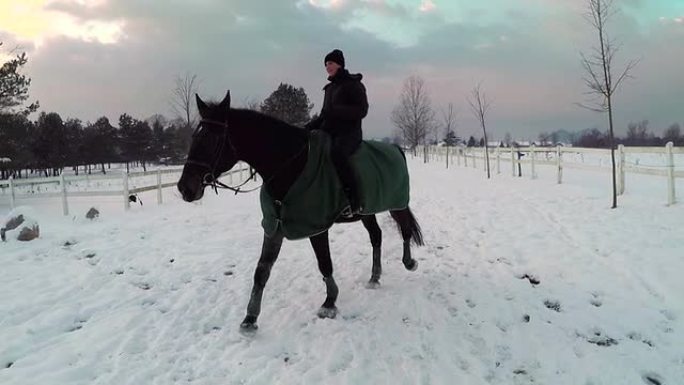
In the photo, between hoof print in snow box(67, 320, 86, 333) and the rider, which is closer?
hoof print in snow box(67, 320, 86, 333)

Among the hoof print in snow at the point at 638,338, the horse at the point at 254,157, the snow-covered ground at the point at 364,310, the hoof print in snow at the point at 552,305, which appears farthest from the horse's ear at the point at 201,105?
the hoof print in snow at the point at 638,338

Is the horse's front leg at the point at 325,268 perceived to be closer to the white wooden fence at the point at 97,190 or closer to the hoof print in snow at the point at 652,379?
the hoof print in snow at the point at 652,379

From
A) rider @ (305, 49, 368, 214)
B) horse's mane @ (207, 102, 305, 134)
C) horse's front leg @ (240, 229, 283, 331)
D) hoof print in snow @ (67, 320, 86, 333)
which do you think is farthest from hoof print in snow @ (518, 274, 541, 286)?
hoof print in snow @ (67, 320, 86, 333)

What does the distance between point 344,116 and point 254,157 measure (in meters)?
1.00

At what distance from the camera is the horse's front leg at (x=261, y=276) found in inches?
155

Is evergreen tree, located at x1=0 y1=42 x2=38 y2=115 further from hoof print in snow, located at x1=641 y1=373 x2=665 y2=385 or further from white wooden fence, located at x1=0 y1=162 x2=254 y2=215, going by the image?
hoof print in snow, located at x1=641 y1=373 x2=665 y2=385

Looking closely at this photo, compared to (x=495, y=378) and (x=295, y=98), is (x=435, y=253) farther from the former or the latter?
(x=295, y=98)

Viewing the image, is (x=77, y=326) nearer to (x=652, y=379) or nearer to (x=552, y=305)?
(x=552, y=305)

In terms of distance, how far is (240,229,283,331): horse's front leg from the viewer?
12.9 ft

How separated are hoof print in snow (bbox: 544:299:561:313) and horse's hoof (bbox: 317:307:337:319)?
84.3 inches

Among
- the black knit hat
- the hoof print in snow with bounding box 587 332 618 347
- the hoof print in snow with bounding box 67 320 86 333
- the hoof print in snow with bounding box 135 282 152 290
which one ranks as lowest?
the hoof print in snow with bounding box 587 332 618 347

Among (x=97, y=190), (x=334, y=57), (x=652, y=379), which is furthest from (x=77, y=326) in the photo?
(x=97, y=190)

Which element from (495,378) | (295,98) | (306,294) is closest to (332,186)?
(306,294)

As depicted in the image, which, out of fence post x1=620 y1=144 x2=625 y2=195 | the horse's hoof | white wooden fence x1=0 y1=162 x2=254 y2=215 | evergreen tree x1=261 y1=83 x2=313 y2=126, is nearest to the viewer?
the horse's hoof
